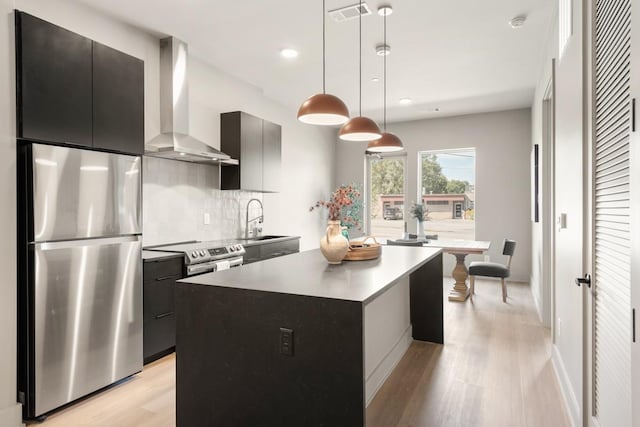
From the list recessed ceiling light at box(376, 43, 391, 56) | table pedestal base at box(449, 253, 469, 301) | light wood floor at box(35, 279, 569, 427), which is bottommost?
light wood floor at box(35, 279, 569, 427)

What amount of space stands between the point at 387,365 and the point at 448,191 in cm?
466

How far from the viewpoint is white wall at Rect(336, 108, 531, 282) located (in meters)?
6.26

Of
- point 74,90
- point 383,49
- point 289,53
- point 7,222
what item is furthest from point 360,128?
point 7,222

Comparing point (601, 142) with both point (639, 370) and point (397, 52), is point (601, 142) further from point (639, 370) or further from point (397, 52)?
point (397, 52)

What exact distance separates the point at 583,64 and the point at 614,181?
2.46 feet

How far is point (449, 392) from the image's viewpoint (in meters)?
2.61

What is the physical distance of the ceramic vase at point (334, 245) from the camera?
8.02 feet

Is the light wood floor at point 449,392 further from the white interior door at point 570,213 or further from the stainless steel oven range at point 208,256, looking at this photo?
the stainless steel oven range at point 208,256

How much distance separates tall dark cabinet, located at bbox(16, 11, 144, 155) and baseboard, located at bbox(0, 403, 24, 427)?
5.14 feet

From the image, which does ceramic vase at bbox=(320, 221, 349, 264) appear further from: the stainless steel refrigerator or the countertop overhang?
the stainless steel refrigerator

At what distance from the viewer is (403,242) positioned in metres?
5.13

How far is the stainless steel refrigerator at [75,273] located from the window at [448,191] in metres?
5.38

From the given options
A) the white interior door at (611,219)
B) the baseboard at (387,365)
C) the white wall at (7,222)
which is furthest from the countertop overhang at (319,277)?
the white wall at (7,222)

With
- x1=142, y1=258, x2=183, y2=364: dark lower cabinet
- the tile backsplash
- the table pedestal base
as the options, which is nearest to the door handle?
x1=142, y1=258, x2=183, y2=364: dark lower cabinet
